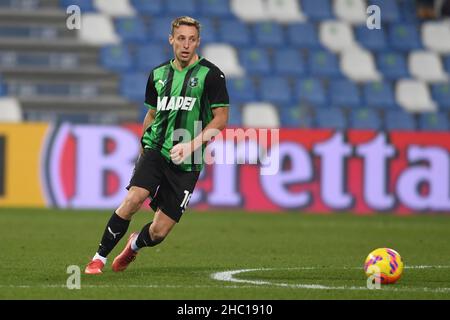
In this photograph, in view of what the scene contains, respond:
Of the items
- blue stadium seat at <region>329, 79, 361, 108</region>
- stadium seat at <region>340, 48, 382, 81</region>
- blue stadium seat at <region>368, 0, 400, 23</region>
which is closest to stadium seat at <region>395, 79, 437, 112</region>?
stadium seat at <region>340, 48, 382, 81</region>

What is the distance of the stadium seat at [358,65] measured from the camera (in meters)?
23.0

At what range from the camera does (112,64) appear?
2120 centimetres

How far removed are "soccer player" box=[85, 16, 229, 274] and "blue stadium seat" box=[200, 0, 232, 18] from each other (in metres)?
14.3

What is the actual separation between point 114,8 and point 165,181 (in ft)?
46.7

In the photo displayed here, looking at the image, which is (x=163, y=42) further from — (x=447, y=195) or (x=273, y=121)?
(x=447, y=195)

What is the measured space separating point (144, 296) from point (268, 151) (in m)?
11.2

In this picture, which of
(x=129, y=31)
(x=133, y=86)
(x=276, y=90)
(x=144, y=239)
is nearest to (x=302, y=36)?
(x=276, y=90)

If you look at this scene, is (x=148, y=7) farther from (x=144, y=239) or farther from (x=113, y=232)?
(x=113, y=232)

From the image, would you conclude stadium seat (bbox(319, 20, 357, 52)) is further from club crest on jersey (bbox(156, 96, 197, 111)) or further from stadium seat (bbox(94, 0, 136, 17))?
club crest on jersey (bbox(156, 96, 197, 111))

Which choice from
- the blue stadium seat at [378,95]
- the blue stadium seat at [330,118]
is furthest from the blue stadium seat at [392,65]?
the blue stadium seat at [330,118]

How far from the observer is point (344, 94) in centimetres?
2228
